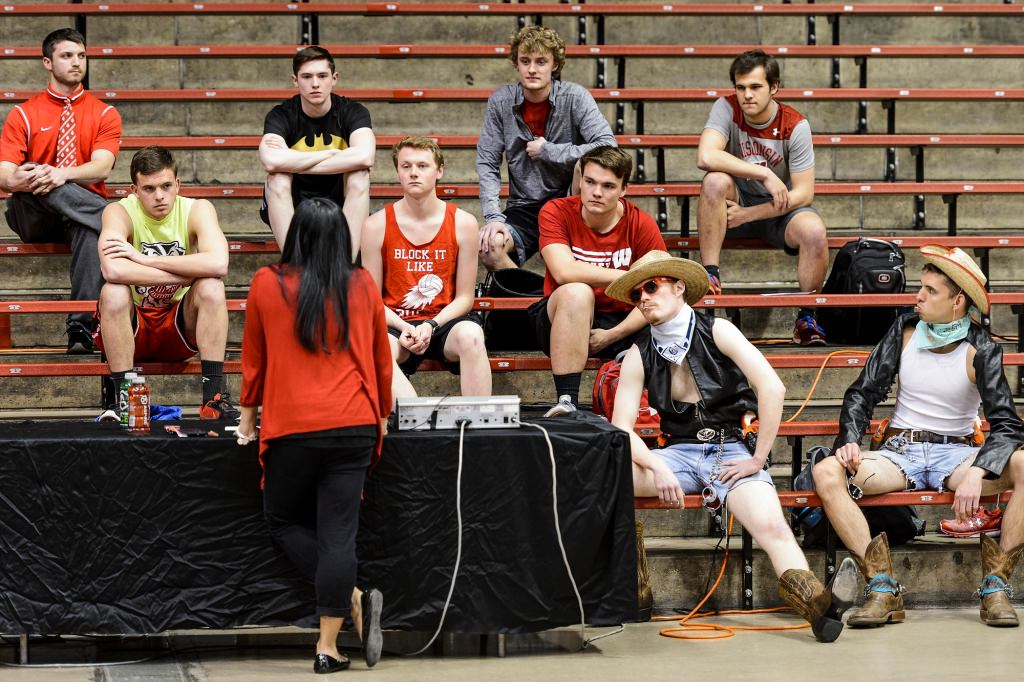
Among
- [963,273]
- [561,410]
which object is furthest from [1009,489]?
[561,410]

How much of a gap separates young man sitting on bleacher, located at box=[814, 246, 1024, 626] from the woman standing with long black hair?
1.62 metres

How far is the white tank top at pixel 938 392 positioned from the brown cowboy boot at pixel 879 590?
50cm

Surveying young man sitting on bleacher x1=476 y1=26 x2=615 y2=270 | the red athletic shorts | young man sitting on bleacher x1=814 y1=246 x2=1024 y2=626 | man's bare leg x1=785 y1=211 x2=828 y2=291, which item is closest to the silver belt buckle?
young man sitting on bleacher x1=814 y1=246 x2=1024 y2=626

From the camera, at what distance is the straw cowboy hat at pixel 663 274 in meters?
4.39

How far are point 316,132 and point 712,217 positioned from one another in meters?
1.76

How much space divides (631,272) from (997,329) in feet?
8.56

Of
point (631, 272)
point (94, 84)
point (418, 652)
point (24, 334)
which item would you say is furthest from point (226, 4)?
point (418, 652)

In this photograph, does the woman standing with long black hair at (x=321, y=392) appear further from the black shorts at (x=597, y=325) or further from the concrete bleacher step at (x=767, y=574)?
the black shorts at (x=597, y=325)

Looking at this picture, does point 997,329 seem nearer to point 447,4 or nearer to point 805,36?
point 805,36

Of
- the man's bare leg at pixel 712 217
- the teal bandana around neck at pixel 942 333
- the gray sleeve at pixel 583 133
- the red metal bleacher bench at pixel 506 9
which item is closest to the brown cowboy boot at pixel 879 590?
the teal bandana around neck at pixel 942 333

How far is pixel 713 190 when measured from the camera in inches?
235

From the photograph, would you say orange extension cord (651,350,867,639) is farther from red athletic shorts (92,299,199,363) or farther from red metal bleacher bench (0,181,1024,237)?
red metal bleacher bench (0,181,1024,237)

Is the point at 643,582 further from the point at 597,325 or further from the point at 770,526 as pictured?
the point at 597,325

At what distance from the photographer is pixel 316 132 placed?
5.89 m
